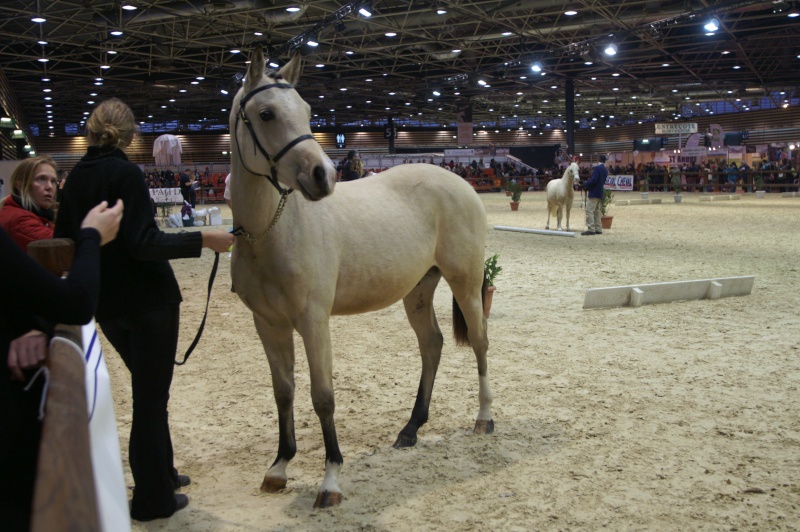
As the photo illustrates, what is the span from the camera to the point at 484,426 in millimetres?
4164

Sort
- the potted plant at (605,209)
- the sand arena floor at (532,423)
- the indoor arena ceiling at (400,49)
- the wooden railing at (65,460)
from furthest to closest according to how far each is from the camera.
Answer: the indoor arena ceiling at (400,49) → the potted plant at (605,209) → the sand arena floor at (532,423) → the wooden railing at (65,460)

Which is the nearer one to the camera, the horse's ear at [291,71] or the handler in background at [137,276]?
the handler in background at [137,276]

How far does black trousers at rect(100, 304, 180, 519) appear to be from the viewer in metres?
2.81

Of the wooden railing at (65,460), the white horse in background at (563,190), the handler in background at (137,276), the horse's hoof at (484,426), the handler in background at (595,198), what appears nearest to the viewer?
the wooden railing at (65,460)

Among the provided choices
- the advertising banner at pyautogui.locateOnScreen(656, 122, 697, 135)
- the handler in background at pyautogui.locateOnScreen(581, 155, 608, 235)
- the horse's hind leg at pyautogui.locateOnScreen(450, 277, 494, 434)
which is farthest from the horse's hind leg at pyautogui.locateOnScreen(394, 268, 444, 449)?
the advertising banner at pyautogui.locateOnScreen(656, 122, 697, 135)

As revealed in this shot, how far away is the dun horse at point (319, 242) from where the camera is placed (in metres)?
3.05

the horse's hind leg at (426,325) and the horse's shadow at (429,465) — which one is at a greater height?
the horse's hind leg at (426,325)

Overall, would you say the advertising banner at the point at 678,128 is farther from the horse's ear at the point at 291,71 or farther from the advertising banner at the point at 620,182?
the horse's ear at the point at 291,71

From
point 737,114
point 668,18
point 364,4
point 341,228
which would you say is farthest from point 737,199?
point 341,228

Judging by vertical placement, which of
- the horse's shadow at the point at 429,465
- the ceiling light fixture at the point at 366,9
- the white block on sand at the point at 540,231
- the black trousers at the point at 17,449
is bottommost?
the horse's shadow at the point at 429,465

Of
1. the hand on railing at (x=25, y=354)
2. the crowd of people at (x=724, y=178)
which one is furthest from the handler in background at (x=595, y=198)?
the crowd of people at (x=724, y=178)

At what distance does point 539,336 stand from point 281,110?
4.23 meters

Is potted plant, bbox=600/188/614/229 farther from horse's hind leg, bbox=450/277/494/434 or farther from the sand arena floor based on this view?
horse's hind leg, bbox=450/277/494/434

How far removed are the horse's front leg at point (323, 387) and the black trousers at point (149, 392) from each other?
64 cm
